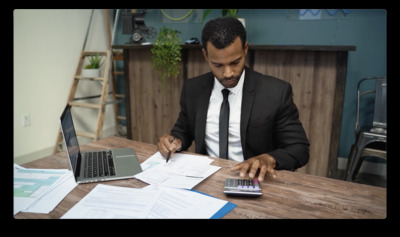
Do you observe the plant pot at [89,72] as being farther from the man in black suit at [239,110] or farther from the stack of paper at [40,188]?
the stack of paper at [40,188]

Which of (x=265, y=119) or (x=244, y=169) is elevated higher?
(x=265, y=119)

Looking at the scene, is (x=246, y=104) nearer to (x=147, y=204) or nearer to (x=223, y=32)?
(x=223, y=32)

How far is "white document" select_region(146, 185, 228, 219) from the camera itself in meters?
0.78

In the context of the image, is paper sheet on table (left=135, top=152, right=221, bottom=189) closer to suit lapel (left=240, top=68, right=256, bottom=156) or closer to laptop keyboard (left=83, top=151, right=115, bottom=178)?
laptop keyboard (left=83, top=151, right=115, bottom=178)

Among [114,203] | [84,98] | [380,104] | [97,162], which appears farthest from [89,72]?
[380,104]

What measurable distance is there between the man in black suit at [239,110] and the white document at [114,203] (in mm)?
328

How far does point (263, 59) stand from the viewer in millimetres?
2449

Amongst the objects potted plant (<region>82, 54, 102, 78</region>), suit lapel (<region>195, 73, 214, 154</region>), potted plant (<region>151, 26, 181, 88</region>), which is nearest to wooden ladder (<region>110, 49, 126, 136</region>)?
potted plant (<region>82, 54, 102, 78</region>)

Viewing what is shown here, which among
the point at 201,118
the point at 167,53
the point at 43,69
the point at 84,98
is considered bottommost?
the point at 201,118

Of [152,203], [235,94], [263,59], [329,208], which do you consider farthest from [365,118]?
[152,203]

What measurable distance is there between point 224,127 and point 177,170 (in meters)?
0.38

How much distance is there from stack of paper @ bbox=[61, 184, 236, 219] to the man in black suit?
33 centimetres

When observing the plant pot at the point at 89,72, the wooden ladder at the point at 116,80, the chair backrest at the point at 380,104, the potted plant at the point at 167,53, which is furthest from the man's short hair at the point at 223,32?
the wooden ladder at the point at 116,80

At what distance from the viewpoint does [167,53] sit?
2637 millimetres
